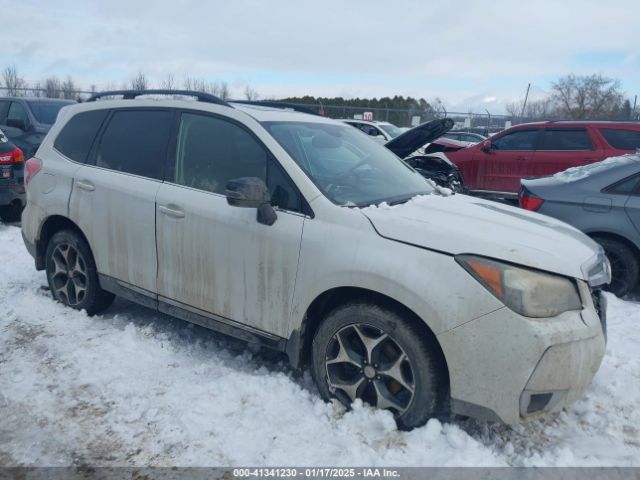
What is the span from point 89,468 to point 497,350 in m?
2.16

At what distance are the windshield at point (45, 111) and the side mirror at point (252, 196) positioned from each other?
9633 millimetres

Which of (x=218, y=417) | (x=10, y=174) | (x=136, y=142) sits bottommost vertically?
(x=218, y=417)

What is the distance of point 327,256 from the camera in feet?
10.2

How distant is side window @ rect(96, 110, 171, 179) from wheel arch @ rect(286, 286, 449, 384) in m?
1.60

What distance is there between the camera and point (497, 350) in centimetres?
267

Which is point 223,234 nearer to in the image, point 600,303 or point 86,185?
point 86,185

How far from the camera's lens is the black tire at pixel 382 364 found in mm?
2881

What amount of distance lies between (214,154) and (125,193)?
0.83 m

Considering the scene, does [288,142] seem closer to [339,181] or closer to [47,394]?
[339,181]

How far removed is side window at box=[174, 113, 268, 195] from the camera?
3580 mm

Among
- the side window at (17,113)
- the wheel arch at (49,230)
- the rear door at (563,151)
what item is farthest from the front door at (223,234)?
the side window at (17,113)

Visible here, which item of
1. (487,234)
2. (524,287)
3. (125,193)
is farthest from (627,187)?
(125,193)

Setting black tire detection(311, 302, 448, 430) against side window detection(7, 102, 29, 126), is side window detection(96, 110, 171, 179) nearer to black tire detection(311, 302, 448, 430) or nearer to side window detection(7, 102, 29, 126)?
black tire detection(311, 302, 448, 430)

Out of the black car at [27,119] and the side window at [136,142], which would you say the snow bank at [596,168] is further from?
the black car at [27,119]
